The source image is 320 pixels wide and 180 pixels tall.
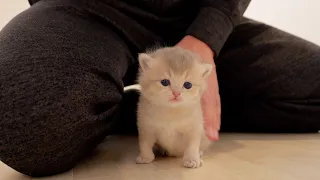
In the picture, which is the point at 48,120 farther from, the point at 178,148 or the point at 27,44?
the point at 178,148

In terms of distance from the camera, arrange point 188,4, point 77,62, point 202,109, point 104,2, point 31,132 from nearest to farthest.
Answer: point 31,132, point 77,62, point 202,109, point 104,2, point 188,4

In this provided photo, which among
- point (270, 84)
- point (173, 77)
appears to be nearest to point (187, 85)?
point (173, 77)

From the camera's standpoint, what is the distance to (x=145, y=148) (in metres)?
0.94

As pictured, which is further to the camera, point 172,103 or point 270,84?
point 270,84

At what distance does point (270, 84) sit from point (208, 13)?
325 millimetres

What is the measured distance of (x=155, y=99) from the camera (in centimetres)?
89

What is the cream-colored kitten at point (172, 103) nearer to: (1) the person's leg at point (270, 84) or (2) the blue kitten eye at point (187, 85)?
(2) the blue kitten eye at point (187, 85)

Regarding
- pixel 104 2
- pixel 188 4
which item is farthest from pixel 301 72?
pixel 104 2

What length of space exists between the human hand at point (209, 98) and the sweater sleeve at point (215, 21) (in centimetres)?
2

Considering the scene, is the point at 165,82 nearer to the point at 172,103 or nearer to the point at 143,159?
the point at 172,103

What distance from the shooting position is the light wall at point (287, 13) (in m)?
2.02

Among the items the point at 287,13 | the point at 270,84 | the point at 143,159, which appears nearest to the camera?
the point at 143,159

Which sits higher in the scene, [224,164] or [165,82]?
[165,82]

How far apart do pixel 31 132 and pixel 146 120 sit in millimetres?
258
